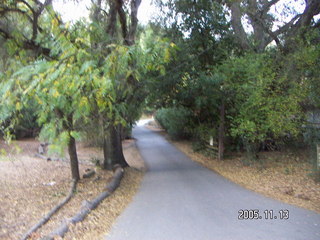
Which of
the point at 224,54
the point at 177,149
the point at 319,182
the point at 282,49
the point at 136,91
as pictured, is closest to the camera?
the point at 319,182

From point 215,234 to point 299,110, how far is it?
22.8 feet

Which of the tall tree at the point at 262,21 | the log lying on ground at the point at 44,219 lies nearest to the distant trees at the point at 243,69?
the tall tree at the point at 262,21

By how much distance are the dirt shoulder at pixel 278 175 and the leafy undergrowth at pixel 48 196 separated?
13.2ft

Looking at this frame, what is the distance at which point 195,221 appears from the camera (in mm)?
6793

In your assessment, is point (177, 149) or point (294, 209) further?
point (177, 149)

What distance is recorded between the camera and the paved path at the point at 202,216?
234 inches

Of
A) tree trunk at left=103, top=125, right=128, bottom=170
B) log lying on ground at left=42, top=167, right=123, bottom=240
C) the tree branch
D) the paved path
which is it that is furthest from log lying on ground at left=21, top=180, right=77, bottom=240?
the tree branch

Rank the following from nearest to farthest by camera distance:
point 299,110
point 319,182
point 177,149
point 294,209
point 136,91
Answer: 1. point 294,209
2. point 319,182
3. point 299,110
4. point 136,91
5. point 177,149

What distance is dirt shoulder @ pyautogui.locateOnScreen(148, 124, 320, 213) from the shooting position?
8.95m

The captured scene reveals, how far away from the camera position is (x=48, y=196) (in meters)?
10.2

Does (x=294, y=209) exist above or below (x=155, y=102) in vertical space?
below

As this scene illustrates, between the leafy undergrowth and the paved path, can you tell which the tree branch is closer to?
the leafy undergrowth

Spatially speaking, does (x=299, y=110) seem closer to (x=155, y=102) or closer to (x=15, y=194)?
(x=155, y=102)

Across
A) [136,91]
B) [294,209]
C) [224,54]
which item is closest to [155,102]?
[136,91]
